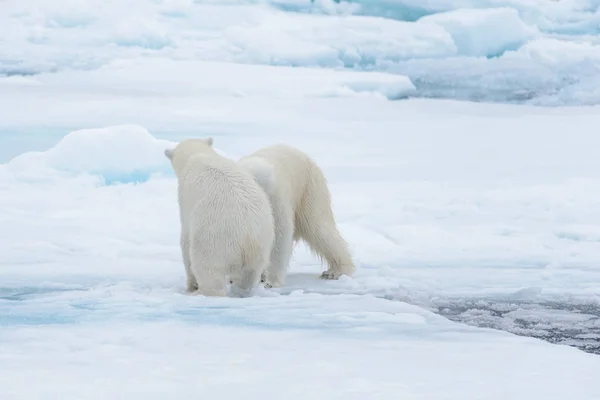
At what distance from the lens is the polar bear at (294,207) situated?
4.34m

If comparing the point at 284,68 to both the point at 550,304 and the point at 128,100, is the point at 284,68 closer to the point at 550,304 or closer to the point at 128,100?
the point at 128,100

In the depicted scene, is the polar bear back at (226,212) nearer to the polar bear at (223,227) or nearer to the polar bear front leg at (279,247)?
the polar bear at (223,227)

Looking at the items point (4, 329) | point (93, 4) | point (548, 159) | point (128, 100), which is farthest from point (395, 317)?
point (93, 4)

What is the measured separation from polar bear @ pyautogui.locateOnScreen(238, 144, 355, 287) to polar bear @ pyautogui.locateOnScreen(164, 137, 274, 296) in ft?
0.94

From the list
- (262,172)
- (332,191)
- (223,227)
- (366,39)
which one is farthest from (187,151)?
(366,39)

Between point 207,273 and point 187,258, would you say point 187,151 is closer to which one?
point 187,258

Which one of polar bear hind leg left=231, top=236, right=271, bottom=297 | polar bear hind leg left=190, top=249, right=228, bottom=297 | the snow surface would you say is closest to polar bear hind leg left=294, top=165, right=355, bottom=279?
polar bear hind leg left=231, top=236, right=271, bottom=297

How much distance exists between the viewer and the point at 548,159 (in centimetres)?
1002

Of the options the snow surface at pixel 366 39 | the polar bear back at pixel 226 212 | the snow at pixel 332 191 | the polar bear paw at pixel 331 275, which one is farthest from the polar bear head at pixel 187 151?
the snow surface at pixel 366 39

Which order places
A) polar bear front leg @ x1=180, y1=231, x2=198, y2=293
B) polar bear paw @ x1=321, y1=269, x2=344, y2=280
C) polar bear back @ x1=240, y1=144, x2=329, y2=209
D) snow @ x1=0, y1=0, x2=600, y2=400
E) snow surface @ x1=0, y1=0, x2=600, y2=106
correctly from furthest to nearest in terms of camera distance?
snow surface @ x1=0, y1=0, x2=600, y2=106, polar bear paw @ x1=321, y1=269, x2=344, y2=280, polar bear back @ x1=240, y1=144, x2=329, y2=209, polar bear front leg @ x1=180, y1=231, x2=198, y2=293, snow @ x1=0, y1=0, x2=600, y2=400

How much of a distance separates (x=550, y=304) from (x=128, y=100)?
9018mm

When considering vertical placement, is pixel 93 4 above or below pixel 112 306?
above

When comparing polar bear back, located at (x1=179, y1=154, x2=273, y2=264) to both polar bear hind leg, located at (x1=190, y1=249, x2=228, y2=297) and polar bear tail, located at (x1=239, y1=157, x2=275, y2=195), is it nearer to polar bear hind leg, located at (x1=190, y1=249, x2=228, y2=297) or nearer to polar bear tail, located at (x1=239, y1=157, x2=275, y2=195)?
polar bear hind leg, located at (x1=190, y1=249, x2=228, y2=297)

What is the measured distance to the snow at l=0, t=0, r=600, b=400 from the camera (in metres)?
2.71
